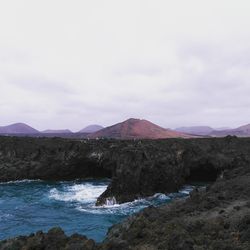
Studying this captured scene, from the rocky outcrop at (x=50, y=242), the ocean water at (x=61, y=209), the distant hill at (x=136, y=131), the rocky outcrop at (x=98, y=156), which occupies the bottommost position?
the ocean water at (x=61, y=209)

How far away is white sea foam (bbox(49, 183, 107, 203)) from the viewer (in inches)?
1593

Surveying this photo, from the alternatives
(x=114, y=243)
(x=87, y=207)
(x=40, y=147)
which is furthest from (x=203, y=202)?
(x=40, y=147)

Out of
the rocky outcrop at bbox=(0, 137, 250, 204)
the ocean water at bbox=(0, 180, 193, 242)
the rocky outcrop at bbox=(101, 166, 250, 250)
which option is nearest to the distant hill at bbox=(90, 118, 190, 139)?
the rocky outcrop at bbox=(0, 137, 250, 204)

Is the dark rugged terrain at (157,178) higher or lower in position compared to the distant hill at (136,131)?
lower

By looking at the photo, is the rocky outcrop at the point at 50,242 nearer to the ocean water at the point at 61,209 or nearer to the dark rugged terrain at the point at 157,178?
the dark rugged terrain at the point at 157,178

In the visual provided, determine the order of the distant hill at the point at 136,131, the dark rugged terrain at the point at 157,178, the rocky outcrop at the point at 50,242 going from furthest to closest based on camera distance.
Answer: the distant hill at the point at 136,131 < the dark rugged terrain at the point at 157,178 < the rocky outcrop at the point at 50,242

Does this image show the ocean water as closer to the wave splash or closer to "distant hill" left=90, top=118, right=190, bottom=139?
the wave splash

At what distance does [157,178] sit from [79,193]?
8.67 metres

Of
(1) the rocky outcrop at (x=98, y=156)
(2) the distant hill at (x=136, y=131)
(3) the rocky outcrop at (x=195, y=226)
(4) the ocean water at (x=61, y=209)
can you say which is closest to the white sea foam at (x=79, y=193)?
(4) the ocean water at (x=61, y=209)

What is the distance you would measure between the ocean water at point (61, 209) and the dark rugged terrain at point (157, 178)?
2374 mm

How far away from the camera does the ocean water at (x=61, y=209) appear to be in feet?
97.2

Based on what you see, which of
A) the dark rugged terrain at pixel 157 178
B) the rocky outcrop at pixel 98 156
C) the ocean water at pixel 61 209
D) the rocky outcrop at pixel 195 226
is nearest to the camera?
the rocky outcrop at pixel 195 226

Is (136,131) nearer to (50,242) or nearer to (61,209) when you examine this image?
(61,209)

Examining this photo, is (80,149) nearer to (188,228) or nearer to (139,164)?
(139,164)
